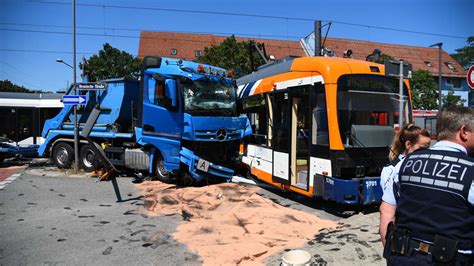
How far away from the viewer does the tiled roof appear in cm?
4781

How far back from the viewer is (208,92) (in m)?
9.71

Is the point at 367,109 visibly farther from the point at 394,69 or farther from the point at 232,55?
the point at 232,55

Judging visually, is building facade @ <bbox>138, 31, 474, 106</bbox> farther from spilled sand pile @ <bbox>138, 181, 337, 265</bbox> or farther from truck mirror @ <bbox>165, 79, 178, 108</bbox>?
spilled sand pile @ <bbox>138, 181, 337, 265</bbox>

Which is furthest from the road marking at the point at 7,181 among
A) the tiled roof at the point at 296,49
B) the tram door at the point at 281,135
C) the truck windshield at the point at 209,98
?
the tiled roof at the point at 296,49

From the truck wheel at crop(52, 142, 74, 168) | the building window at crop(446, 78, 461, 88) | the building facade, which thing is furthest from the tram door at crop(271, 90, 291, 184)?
the building window at crop(446, 78, 461, 88)

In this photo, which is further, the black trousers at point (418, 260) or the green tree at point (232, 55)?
the green tree at point (232, 55)

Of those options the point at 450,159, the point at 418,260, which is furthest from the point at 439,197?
the point at 418,260

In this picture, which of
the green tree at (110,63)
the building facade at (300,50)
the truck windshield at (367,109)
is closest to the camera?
the truck windshield at (367,109)

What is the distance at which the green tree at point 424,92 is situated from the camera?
3117 centimetres

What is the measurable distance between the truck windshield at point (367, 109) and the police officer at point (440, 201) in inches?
173

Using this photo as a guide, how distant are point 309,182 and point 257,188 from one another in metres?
2.51

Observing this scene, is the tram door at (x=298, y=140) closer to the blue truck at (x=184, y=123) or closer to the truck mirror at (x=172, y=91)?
the blue truck at (x=184, y=123)

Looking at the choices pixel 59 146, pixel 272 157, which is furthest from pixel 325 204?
pixel 59 146

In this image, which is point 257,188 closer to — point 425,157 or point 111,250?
point 111,250
